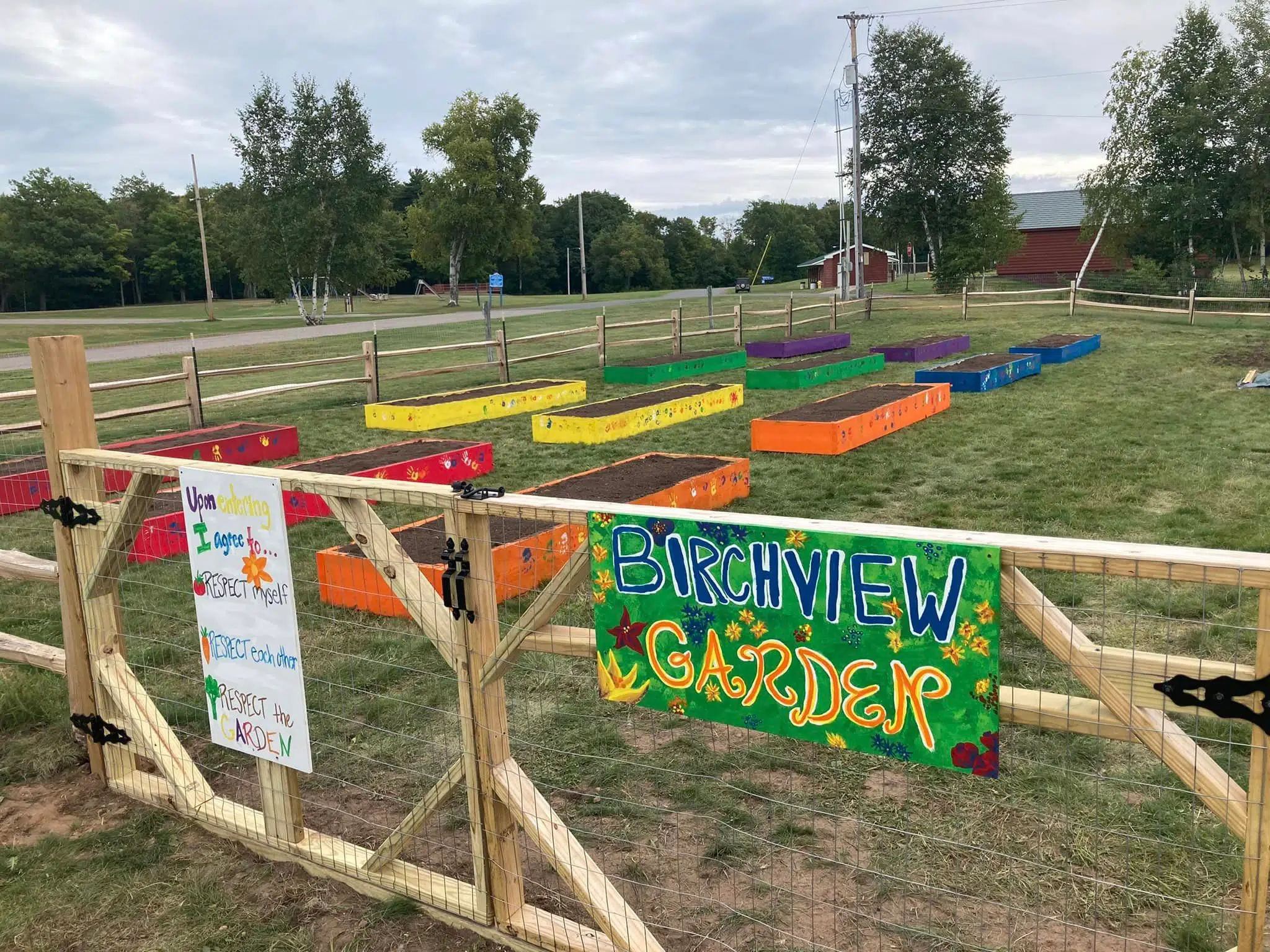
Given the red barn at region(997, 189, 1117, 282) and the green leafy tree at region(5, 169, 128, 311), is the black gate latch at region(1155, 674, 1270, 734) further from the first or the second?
the green leafy tree at region(5, 169, 128, 311)

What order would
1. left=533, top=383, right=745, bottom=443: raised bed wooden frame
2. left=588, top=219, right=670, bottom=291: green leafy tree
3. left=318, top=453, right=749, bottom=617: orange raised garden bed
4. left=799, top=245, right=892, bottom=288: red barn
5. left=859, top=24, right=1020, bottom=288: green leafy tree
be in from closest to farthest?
left=318, top=453, right=749, bottom=617: orange raised garden bed
left=533, top=383, right=745, bottom=443: raised bed wooden frame
left=859, top=24, right=1020, bottom=288: green leafy tree
left=799, top=245, right=892, bottom=288: red barn
left=588, top=219, right=670, bottom=291: green leafy tree

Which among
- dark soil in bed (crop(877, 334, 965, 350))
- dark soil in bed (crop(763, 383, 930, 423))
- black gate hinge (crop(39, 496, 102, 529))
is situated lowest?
dark soil in bed (crop(763, 383, 930, 423))

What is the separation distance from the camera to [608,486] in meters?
8.61

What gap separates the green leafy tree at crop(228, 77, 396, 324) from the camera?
33406 millimetres

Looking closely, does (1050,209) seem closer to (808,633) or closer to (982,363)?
(982,363)

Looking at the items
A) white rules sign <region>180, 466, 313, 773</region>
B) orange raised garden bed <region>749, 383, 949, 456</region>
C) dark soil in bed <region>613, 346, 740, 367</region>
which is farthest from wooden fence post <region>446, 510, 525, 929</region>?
dark soil in bed <region>613, 346, 740, 367</region>

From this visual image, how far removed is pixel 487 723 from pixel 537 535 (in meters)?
3.91

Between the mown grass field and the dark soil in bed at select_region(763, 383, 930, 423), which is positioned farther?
the dark soil in bed at select_region(763, 383, 930, 423)

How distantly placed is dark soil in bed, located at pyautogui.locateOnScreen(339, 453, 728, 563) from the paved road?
60.0 ft

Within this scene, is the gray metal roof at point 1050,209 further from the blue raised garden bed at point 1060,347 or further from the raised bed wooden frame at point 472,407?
the raised bed wooden frame at point 472,407

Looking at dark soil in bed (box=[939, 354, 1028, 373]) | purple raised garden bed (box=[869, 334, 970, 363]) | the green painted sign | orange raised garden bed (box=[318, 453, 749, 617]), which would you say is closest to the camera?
the green painted sign

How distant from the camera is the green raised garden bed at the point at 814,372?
1739 cm

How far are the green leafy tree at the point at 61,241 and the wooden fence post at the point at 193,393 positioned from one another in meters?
59.9

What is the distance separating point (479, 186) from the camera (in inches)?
2030
